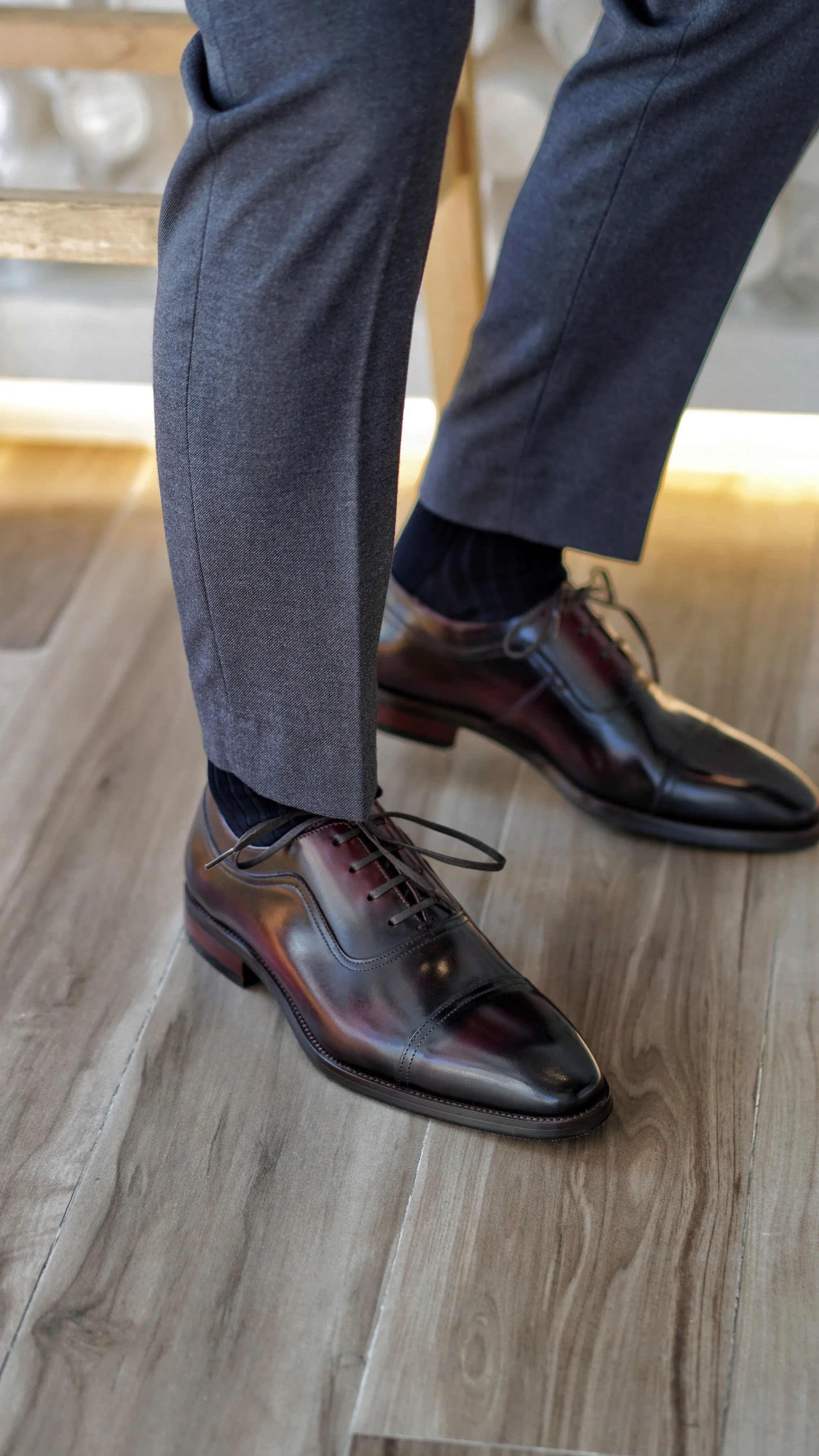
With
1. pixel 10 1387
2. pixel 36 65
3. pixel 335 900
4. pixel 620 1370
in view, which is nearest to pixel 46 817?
pixel 335 900

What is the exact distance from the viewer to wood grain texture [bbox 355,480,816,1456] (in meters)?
0.56

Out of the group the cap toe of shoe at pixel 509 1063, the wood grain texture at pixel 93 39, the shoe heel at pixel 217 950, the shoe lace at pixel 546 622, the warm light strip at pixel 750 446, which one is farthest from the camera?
the warm light strip at pixel 750 446

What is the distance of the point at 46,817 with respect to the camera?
929 mm

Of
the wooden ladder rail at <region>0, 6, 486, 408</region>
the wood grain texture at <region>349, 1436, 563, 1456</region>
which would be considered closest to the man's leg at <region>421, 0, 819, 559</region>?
the wooden ladder rail at <region>0, 6, 486, 408</region>

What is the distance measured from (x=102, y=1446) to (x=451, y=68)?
628mm

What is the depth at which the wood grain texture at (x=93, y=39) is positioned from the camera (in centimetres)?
107

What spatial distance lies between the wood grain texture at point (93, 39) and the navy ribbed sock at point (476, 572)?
1.69 feet

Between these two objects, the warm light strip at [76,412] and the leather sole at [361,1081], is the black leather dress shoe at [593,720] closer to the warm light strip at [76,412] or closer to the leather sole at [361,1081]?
the leather sole at [361,1081]

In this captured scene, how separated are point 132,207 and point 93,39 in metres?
0.25

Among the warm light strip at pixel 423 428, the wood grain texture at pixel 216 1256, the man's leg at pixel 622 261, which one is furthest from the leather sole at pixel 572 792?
the warm light strip at pixel 423 428

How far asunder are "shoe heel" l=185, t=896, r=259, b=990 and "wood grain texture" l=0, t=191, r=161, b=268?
525mm

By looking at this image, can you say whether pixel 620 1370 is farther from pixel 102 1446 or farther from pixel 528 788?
pixel 528 788

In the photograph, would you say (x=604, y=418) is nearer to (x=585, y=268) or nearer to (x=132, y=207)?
(x=585, y=268)

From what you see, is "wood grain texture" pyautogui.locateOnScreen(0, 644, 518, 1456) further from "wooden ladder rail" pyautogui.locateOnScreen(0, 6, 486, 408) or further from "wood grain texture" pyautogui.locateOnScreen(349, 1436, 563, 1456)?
"wooden ladder rail" pyautogui.locateOnScreen(0, 6, 486, 408)
